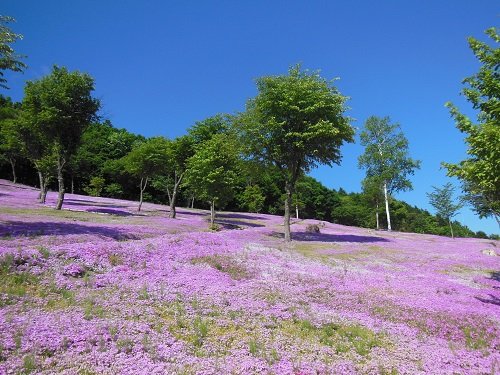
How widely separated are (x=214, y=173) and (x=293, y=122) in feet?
46.8

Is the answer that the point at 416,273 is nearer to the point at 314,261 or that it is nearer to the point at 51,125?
the point at 314,261

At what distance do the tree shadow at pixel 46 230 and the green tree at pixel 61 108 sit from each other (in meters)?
16.5

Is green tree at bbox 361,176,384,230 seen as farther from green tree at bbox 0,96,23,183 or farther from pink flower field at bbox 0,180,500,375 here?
green tree at bbox 0,96,23,183

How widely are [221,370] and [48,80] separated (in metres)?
42.8

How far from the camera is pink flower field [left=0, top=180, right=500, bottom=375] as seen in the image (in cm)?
916

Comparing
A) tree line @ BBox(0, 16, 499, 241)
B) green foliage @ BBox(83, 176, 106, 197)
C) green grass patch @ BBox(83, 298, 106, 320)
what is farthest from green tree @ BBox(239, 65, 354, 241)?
green foliage @ BBox(83, 176, 106, 197)

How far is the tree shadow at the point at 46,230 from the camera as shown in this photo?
69.5 ft

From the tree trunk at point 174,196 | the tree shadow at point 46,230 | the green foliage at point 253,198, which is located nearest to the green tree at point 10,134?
the tree trunk at point 174,196

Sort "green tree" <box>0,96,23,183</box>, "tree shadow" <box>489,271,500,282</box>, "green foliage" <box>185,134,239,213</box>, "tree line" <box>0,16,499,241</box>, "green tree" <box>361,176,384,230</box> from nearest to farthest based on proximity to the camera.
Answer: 1. "tree shadow" <box>489,271,500,282</box>
2. "tree line" <box>0,16,499,241</box>
3. "green foliage" <box>185,134,239,213</box>
4. "green tree" <box>0,96,23,183</box>
5. "green tree" <box>361,176,384,230</box>

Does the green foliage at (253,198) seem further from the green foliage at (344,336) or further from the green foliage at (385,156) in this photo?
the green foliage at (344,336)

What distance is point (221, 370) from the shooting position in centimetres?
885

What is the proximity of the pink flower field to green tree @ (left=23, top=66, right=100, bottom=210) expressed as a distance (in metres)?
21.8

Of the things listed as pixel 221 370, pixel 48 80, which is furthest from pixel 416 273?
pixel 48 80

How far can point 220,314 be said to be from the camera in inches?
493
